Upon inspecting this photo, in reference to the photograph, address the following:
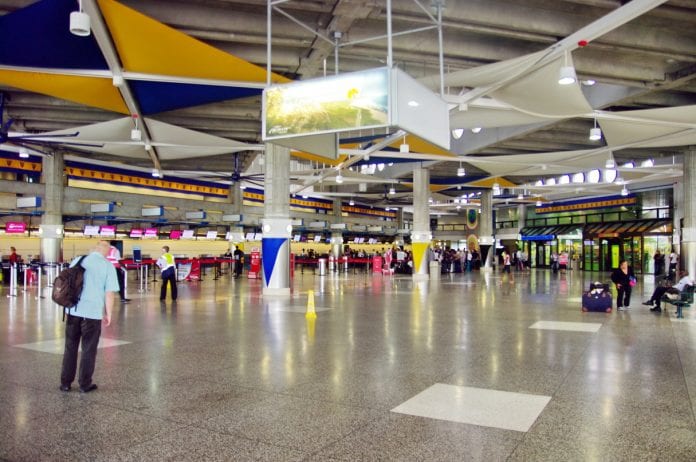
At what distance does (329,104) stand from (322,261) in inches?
854

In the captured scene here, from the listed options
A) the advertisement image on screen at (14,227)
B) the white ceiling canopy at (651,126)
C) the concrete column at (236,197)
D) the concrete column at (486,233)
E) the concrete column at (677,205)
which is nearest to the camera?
the white ceiling canopy at (651,126)

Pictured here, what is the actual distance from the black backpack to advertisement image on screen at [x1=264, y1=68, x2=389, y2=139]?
5.08 m

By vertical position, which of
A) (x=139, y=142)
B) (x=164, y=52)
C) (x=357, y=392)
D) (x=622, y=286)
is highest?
(x=164, y=52)

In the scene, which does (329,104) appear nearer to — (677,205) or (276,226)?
(276,226)

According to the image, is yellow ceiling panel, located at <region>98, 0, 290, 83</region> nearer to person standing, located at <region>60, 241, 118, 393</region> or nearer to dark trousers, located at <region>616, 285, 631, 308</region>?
person standing, located at <region>60, 241, 118, 393</region>

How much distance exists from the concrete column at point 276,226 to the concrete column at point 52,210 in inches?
596

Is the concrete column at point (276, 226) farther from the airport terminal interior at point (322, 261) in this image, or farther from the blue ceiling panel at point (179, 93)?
the blue ceiling panel at point (179, 93)

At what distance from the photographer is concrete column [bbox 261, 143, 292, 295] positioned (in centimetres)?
1783

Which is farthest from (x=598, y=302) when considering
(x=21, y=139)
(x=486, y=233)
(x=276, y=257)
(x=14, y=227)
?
(x=486, y=233)

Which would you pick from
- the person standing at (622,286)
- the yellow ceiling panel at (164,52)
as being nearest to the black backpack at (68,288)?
the yellow ceiling panel at (164,52)

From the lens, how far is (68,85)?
15188 millimetres

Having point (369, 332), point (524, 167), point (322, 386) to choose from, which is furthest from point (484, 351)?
point (524, 167)

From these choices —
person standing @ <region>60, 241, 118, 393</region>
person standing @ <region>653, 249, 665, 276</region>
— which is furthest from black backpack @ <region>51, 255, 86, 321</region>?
person standing @ <region>653, 249, 665, 276</region>

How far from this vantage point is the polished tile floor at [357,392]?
423cm
